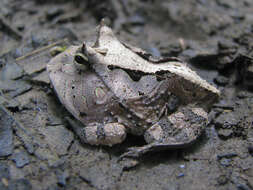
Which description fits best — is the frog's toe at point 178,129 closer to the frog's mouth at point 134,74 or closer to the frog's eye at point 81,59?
the frog's mouth at point 134,74

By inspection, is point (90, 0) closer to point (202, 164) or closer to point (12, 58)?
point (12, 58)

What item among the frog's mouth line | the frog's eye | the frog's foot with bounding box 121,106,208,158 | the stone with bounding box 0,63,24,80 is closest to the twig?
the stone with bounding box 0,63,24,80

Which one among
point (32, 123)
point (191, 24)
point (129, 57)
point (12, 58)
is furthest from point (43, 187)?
point (191, 24)

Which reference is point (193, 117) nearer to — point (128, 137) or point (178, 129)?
point (178, 129)

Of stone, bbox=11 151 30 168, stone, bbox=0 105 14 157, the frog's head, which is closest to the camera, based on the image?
stone, bbox=11 151 30 168

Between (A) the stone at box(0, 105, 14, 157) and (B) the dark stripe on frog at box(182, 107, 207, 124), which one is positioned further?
(B) the dark stripe on frog at box(182, 107, 207, 124)

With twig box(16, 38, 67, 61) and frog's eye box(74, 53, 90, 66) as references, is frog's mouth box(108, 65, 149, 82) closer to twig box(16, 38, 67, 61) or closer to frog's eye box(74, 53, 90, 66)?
frog's eye box(74, 53, 90, 66)

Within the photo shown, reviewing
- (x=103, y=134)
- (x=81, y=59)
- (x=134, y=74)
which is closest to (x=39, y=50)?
(x=81, y=59)

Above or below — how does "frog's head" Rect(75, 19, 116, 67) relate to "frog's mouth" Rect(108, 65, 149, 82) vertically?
above

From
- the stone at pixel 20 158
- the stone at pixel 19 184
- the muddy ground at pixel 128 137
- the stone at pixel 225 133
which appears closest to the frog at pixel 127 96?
the muddy ground at pixel 128 137

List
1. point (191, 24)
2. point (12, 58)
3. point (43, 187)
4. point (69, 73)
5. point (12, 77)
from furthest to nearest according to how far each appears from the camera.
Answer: point (191, 24), point (12, 58), point (12, 77), point (69, 73), point (43, 187)
